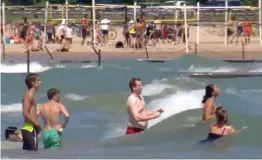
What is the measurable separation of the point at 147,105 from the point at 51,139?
9.91 m

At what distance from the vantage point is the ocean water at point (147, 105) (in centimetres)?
1465

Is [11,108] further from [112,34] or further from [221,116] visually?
[112,34]

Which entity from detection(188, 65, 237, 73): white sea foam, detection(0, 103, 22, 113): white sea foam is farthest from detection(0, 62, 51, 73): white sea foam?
detection(0, 103, 22, 113): white sea foam

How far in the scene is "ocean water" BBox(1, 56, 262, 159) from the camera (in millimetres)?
14648

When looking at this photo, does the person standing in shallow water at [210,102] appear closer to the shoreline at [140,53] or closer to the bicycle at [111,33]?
the shoreline at [140,53]

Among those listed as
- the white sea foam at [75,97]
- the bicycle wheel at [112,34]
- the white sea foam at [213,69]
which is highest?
the bicycle wheel at [112,34]

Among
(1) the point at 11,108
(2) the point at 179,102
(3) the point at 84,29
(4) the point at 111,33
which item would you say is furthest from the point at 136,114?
(4) the point at 111,33

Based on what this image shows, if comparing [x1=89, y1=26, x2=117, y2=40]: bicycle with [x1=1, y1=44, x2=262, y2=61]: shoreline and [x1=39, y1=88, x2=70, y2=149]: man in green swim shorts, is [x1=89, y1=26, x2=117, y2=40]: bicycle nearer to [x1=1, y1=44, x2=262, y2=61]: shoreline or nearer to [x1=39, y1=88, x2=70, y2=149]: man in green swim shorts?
[x1=1, y1=44, x2=262, y2=61]: shoreline

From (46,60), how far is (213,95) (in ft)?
65.5

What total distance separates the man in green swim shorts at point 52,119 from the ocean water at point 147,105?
0.15 meters

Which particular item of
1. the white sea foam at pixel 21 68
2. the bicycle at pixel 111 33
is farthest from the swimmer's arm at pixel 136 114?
the bicycle at pixel 111 33

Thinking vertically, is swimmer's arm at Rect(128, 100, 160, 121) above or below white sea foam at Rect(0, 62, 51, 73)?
above

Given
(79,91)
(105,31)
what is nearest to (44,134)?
(79,91)

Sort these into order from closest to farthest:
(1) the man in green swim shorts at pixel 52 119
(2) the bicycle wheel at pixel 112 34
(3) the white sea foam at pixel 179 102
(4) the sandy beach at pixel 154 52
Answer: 1. (1) the man in green swim shorts at pixel 52 119
2. (3) the white sea foam at pixel 179 102
3. (4) the sandy beach at pixel 154 52
4. (2) the bicycle wheel at pixel 112 34
